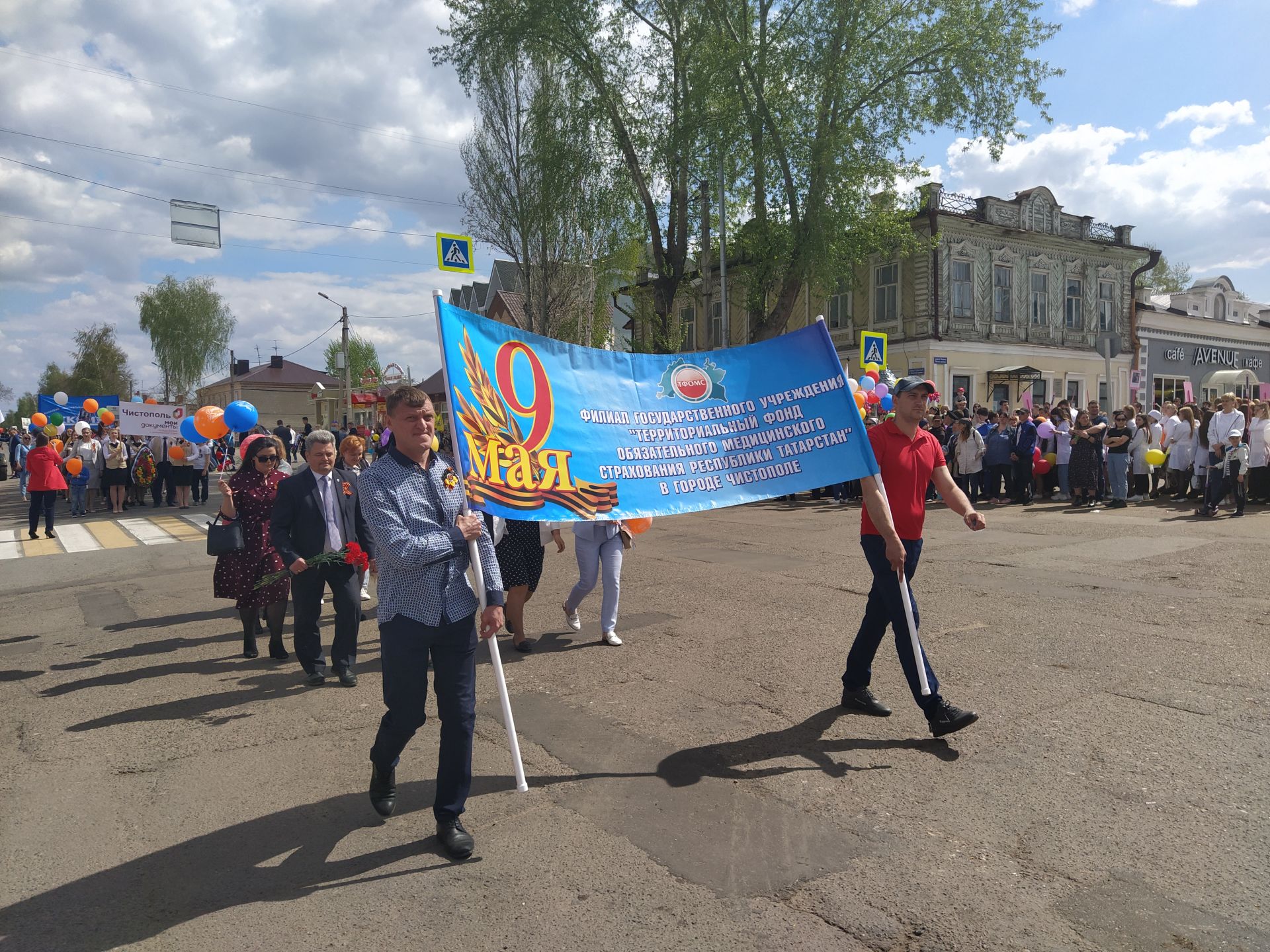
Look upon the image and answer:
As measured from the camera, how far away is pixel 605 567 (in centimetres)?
735

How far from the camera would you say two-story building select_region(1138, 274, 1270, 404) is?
3738 centimetres

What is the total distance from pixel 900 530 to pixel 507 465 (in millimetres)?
2303

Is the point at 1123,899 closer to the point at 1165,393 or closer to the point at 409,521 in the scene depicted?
the point at 409,521

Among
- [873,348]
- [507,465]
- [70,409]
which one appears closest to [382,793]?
[507,465]

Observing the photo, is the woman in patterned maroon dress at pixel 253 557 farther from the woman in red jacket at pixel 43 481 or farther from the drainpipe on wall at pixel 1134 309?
the drainpipe on wall at pixel 1134 309

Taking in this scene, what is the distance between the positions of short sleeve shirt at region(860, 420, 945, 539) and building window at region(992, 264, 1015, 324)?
30.5 metres

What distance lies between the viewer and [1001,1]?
2244 centimetres

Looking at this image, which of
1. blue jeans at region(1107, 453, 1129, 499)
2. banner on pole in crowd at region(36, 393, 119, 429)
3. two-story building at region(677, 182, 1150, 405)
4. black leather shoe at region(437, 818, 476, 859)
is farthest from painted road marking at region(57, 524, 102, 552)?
two-story building at region(677, 182, 1150, 405)

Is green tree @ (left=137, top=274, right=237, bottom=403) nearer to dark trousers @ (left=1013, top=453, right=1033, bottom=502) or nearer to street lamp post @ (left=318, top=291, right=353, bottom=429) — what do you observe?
street lamp post @ (left=318, top=291, right=353, bottom=429)

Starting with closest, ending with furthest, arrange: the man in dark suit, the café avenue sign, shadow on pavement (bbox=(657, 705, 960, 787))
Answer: shadow on pavement (bbox=(657, 705, 960, 787))
the man in dark suit
the café avenue sign

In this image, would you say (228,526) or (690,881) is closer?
(690,881)

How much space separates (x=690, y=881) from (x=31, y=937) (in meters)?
2.42

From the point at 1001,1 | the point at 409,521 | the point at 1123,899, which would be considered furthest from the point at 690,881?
the point at 1001,1

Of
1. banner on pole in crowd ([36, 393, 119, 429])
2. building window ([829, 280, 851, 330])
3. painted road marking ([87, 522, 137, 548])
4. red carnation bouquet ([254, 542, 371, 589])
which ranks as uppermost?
building window ([829, 280, 851, 330])
